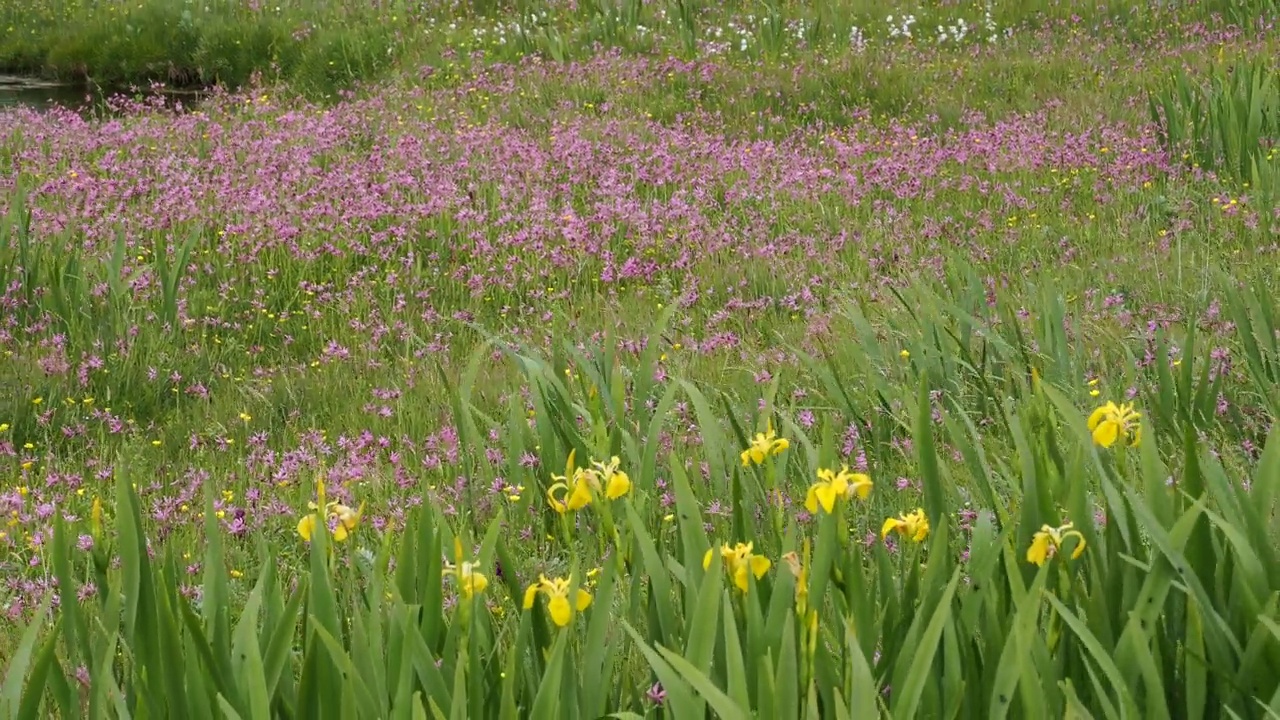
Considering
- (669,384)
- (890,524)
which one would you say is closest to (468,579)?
(890,524)

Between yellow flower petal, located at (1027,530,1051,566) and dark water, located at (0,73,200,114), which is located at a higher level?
yellow flower petal, located at (1027,530,1051,566)

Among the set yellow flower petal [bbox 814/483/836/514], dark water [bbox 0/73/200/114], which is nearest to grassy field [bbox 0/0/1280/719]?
yellow flower petal [bbox 814/483/836/514]

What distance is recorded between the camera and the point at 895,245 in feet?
19.2

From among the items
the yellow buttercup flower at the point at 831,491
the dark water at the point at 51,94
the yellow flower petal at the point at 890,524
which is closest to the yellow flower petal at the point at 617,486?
the yellow buttercup flower at the point at 831,491

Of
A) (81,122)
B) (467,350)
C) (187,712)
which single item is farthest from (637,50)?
(187,712)

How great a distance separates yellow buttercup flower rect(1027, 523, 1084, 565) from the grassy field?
0.01 m

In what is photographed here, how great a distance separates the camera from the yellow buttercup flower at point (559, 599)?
62.9 inches

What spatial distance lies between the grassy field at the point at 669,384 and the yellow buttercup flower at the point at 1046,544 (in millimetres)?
15

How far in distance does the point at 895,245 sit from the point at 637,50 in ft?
19.8

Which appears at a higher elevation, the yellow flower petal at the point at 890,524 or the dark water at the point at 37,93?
the yellow flower petal at the point at 890,524

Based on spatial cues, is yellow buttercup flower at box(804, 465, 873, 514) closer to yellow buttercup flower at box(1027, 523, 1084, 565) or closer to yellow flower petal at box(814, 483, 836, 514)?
yellow flower petal at box(814, 483, 836, 514)

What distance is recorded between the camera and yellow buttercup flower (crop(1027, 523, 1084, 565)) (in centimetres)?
177

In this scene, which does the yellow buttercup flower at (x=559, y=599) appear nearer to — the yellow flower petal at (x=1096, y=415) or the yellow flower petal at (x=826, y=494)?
the yellow flower petal at (x=826, y=494)

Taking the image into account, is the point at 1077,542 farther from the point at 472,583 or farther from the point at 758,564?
the point at 472,583
